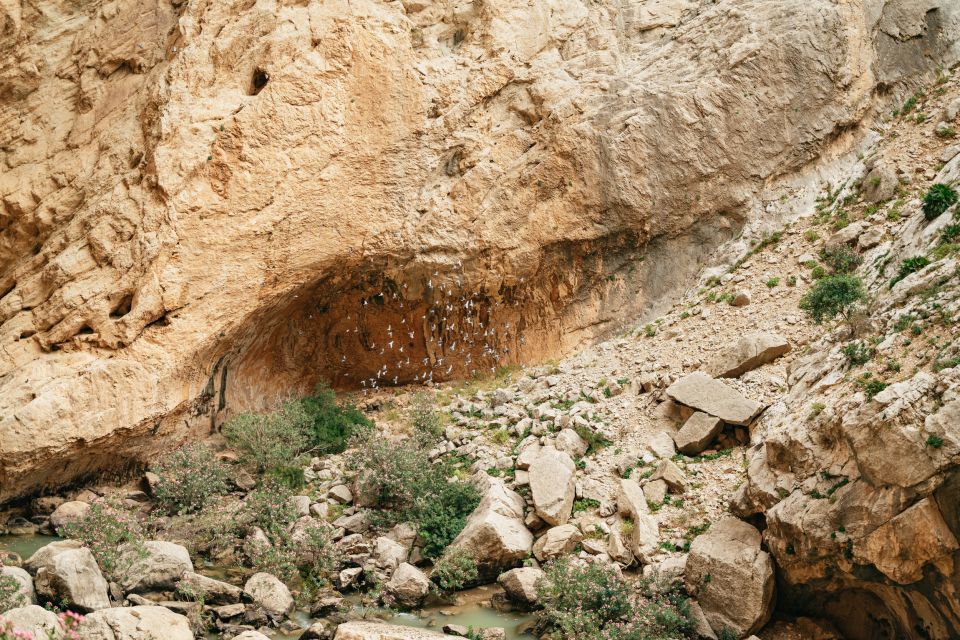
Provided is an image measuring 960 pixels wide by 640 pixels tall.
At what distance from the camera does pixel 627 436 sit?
36.9 feet

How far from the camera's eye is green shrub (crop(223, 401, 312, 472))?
1258 centimetres

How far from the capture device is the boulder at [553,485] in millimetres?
9977

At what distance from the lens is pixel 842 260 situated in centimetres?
1239

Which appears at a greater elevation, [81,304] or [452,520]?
[81,304]

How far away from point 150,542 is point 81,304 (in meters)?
4.60

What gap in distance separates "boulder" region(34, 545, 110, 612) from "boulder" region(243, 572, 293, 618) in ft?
5.50

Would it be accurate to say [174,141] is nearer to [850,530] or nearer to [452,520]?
[452,520]

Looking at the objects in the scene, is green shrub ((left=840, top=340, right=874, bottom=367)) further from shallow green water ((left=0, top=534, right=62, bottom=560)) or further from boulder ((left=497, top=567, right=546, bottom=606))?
shallow green water ((left=0, top=534, right=62, bottom=560))

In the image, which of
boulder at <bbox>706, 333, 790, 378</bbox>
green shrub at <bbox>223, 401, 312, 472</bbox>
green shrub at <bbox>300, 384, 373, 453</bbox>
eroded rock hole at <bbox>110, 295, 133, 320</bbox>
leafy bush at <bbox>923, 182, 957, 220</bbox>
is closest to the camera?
leafy bush at <bbox>923, 182, 957, 220</bbox>

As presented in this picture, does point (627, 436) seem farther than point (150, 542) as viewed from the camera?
Yes

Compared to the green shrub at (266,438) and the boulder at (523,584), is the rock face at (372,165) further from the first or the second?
the boulder at (523,584)

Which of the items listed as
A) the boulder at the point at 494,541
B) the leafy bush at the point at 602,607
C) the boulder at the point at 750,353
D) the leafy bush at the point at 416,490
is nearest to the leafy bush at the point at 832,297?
the boulder at the point at 750,353

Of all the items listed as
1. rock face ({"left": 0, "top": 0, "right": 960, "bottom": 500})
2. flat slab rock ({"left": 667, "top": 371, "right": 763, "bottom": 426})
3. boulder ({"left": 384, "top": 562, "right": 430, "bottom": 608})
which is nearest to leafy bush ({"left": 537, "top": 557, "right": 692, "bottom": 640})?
boulder ({"left": 384, "top": 562, "right": 430, "bottom": 608})

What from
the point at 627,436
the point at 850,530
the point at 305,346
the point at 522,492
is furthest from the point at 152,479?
the point at 850,530
